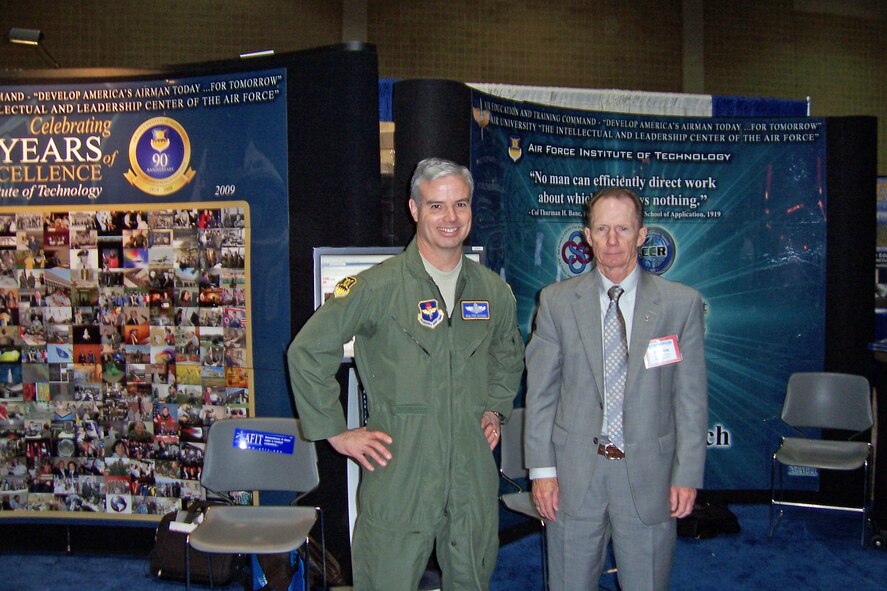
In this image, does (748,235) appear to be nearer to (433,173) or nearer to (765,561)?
(765,561)

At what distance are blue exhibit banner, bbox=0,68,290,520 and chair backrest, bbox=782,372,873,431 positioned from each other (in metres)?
2.98

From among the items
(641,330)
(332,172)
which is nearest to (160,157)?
(332,172)

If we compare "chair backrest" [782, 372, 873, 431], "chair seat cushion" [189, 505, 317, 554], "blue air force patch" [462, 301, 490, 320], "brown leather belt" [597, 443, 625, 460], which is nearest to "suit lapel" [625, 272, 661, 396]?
"brown leather belt" [597, 443, 625, 460]

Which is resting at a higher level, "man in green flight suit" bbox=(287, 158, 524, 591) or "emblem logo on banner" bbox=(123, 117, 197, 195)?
"emblem logo on banner" bbox=(123, 117, 197, 195)

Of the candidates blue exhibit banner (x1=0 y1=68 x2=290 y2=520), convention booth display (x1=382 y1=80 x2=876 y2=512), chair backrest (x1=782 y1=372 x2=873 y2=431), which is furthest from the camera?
convention booth display (x1=382 y1=80 x2=876 y2=512)

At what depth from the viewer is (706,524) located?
3.95 meters

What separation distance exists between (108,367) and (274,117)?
5.14 ft

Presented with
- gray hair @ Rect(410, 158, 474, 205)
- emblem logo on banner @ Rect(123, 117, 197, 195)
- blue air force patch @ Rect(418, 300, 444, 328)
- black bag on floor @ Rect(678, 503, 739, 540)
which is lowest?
black bag on floor @ Rect(678, 503, 739, 540)

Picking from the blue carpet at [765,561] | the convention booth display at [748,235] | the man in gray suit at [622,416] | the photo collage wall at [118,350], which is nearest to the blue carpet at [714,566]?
the blue carpet at [765,561]

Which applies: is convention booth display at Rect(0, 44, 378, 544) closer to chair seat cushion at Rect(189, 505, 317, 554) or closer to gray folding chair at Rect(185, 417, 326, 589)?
gray folding chair at Rect(185, 417, 326, 589)

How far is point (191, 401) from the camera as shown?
3.59m

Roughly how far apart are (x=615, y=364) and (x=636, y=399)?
11 cm

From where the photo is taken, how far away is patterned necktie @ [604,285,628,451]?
77.4 inches

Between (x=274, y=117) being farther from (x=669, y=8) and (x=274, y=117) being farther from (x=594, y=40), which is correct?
(x=669, y=8)
